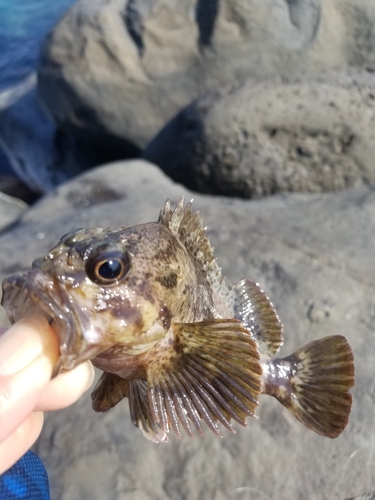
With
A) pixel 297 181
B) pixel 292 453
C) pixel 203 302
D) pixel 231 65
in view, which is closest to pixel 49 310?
pixel 203 302

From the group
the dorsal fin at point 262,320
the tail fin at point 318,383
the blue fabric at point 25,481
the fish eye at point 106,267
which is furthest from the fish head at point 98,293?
the blue fabric at point 25,481

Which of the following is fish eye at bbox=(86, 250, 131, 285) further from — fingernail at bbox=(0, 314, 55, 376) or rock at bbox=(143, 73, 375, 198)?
rock at bbox=(143, 73, 375, 198)

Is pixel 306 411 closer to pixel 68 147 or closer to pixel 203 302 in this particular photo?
pixel 203 302

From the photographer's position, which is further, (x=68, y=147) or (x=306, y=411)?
(x=68, y=147)

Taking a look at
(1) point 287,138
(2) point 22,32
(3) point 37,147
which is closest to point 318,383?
(1) point 287,138

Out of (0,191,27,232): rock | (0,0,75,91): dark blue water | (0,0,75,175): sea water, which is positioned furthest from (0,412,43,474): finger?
(0,0,75,91): dark blue water
